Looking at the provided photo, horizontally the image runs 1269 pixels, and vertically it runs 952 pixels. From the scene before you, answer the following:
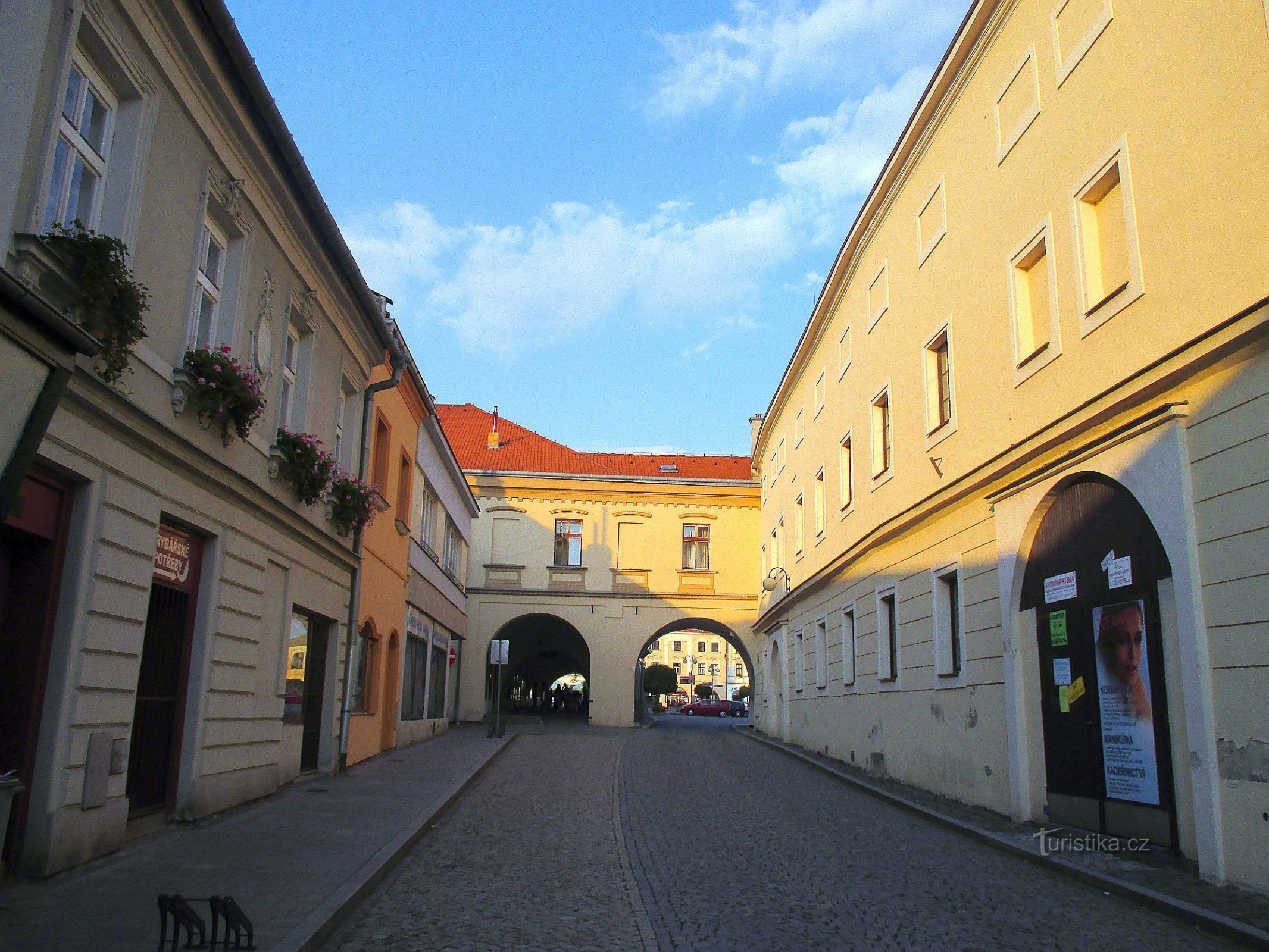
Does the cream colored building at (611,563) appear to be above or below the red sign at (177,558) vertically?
above

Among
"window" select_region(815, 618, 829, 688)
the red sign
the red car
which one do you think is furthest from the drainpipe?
the red car

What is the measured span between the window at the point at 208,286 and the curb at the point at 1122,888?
9.04m

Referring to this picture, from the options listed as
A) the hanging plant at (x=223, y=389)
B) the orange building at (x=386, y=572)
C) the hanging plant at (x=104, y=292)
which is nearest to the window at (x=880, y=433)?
the orange building at (x=386, y=572)

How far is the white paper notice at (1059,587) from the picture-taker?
→ 1102 cm

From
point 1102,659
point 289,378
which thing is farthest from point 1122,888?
point 289,378

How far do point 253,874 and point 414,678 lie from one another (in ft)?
52.7

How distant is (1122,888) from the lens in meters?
8.08

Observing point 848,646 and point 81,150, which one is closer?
point 81,150

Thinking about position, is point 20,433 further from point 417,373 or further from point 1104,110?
point 417,373

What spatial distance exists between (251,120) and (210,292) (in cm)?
174

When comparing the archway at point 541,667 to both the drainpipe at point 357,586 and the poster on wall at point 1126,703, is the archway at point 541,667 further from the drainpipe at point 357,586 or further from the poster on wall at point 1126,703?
the poster on wall at point 1126,703

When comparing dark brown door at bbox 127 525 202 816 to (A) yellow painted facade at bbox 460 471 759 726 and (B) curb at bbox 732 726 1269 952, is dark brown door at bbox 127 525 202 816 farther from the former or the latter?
(A) yellow painted facade at bbox 460 471 759 726

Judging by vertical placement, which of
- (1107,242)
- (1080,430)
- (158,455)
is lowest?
(158,455)

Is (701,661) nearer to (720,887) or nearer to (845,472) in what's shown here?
(845,472)
